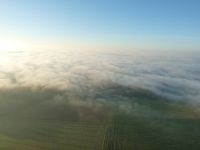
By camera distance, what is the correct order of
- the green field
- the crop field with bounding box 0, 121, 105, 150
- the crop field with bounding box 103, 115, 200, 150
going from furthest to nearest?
1. the green field
2. the crop field with bounding box 103, 115, 200, 150
3. the crop field with bounding box 0, 121, 105, 150

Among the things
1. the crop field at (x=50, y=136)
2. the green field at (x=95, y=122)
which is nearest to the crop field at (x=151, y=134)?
the green field at (x=95, y=122)

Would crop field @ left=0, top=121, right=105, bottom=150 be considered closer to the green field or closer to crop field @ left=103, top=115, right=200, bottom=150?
the green field

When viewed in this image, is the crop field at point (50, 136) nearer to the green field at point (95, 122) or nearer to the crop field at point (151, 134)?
the green field at point (95, 122)

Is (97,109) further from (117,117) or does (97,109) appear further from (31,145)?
(31,145)

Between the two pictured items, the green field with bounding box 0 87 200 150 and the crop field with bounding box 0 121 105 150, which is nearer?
the crop field with bounding box 0 121 105 150

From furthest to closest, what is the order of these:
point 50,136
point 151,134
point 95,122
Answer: point 95,122, point 151,134, point 50,136

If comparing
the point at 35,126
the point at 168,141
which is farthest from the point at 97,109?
the point at 168,141

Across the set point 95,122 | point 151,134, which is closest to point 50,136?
point 95,122

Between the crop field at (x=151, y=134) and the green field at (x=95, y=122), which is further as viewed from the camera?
the green field at (x=95, y=122)

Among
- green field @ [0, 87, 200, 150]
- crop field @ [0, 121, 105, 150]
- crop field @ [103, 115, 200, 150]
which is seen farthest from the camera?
green field @ [0, 87, 200, 150]

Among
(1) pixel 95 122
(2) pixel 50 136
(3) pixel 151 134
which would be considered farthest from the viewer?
(1) pixel 95 122

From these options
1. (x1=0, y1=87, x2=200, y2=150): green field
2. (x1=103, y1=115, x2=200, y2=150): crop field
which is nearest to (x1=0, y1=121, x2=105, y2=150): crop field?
(x1=0, y1=87, x2=200, y2=150): green field

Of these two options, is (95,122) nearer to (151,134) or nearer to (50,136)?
(50,136)
